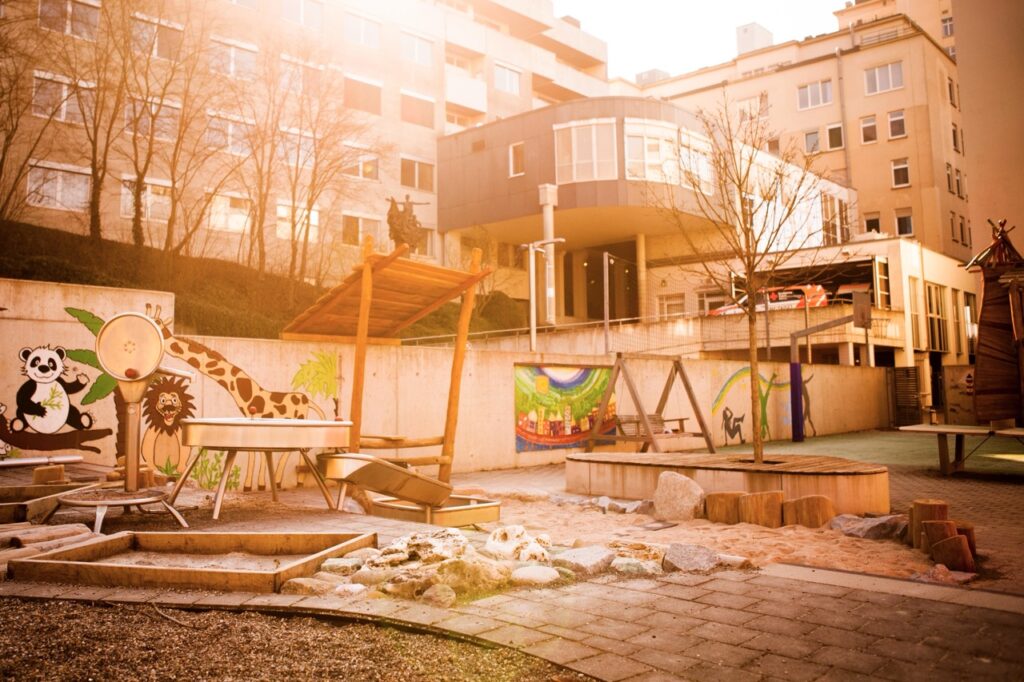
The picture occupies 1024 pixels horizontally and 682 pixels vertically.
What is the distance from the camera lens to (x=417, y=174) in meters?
37.0

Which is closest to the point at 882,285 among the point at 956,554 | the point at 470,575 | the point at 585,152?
the point at 585,152

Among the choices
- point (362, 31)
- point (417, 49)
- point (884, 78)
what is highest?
point (884, 78)

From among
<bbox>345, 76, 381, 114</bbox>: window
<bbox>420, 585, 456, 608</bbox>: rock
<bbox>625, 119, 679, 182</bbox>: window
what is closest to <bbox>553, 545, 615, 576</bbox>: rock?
<bbox>420, 585, 456, 608</bbox>: rock

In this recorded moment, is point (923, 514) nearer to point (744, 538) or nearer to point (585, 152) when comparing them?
point (744, 538)

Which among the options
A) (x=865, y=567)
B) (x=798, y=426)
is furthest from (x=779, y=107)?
(x=865, y=567)

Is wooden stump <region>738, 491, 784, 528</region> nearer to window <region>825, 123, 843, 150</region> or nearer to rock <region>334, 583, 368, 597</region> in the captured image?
rock <region>334, 583, 368, 597</region>

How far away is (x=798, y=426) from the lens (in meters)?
20.4

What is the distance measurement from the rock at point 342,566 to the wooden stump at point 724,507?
14.1 feet

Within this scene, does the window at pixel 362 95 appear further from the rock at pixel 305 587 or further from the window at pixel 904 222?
the window at pixel 904 222

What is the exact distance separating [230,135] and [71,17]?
581cm

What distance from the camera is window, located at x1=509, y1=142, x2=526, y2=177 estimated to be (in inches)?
1371

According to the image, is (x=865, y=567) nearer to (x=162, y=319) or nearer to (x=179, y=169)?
(x=162, y=319)

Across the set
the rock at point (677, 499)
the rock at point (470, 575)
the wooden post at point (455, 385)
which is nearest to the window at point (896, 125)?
the wooden post at point (455, 385)

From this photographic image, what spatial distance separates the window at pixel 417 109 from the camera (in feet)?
120
